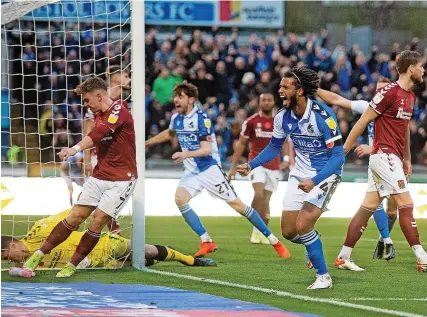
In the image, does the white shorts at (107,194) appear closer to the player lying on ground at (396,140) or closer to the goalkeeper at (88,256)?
the goalkeeper at (88,256)

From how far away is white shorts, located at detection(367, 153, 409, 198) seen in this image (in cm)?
977

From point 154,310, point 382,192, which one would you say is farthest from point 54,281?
point 382,192

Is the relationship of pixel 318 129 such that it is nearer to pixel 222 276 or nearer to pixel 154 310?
pixel 222 276

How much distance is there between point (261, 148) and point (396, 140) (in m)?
4.13

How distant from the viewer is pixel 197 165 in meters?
11.8

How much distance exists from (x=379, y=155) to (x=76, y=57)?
13.4 metres

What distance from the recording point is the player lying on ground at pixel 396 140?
962cm

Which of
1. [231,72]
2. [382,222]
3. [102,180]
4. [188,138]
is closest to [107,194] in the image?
[102,180]

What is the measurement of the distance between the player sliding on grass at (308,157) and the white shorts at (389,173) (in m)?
1.14

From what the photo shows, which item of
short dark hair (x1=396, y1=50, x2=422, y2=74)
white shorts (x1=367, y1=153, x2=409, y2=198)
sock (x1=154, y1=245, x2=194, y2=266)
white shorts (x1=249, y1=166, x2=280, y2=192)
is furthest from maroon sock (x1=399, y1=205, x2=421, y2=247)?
white shorts (x1=249, y1=166, x2=280, y2=192)

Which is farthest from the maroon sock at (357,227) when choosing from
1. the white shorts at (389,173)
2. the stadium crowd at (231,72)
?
the stadium crowd at (231,72)

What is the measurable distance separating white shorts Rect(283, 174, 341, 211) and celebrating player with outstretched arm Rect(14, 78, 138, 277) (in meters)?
1.48

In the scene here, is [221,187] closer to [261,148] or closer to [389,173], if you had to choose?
[261,148]

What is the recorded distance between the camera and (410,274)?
9.59 meters
